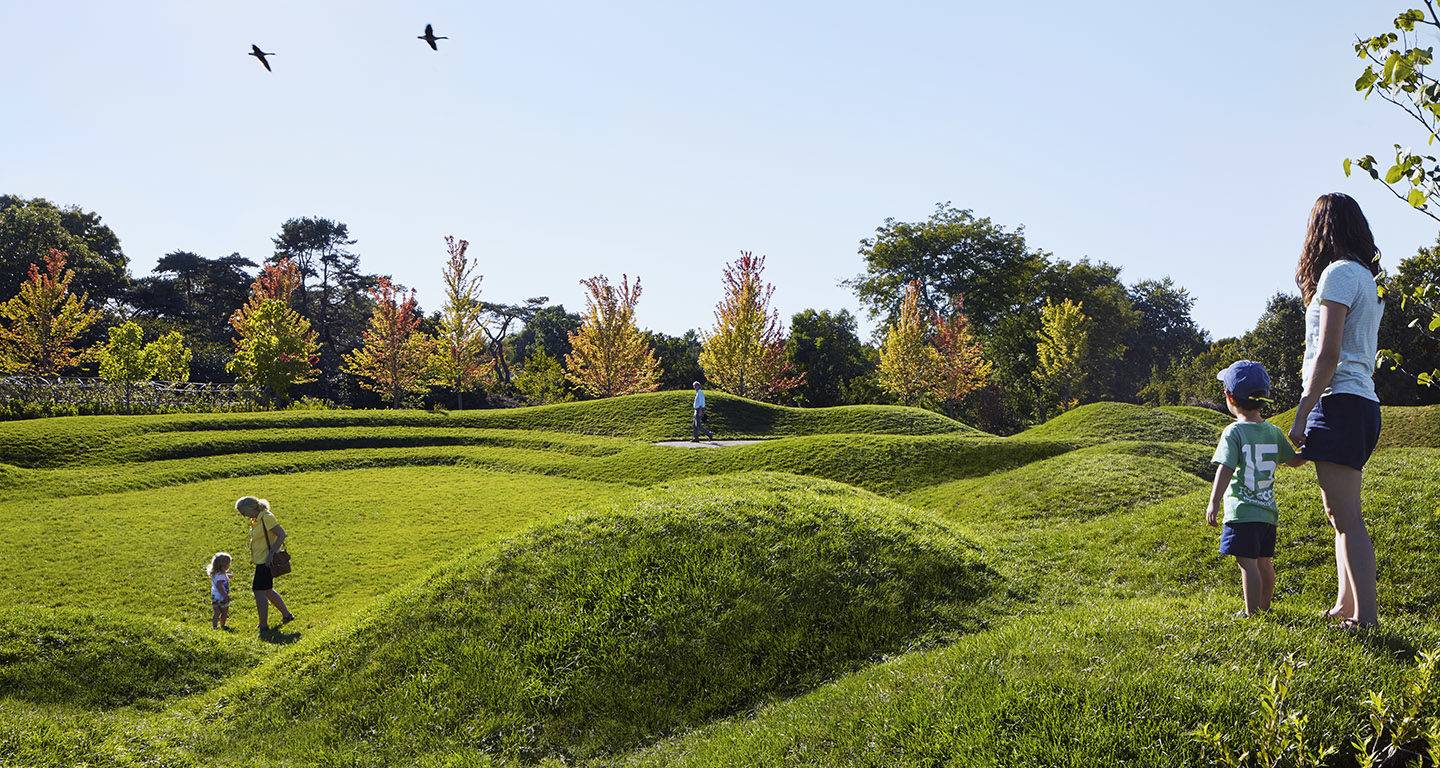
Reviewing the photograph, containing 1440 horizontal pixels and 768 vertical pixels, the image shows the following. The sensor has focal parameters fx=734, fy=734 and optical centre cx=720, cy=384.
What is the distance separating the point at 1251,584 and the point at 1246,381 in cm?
157

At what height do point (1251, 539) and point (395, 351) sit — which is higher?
point (395, 351)

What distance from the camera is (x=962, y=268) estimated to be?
64.4 metres

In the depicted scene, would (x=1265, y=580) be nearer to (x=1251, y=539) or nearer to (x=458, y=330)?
(x=1251, y=539)

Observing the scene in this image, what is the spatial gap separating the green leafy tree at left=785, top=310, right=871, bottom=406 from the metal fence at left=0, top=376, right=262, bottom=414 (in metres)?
35.2

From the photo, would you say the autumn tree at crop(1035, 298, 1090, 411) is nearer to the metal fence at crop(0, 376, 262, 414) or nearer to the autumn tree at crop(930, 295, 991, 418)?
the autumn tree at crop(930, 295, 991, 418)

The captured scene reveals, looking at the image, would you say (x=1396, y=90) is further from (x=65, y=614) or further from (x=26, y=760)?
(x=65, y=614)

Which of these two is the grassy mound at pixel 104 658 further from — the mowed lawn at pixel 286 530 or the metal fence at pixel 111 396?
the metal fence at pixel 111 396

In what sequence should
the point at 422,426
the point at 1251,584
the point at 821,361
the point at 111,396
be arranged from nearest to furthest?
the point at 1251,584, the point at 422,426, the point at 111,396, the point at 821,361

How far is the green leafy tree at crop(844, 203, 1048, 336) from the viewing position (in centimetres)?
6331

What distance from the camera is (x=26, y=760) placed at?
6273mm

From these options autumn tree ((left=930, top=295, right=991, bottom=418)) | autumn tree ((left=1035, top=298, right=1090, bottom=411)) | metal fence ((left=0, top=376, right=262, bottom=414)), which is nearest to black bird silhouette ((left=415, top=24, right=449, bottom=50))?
metal fence ((left=0, top=376, right=262, bottom=414))

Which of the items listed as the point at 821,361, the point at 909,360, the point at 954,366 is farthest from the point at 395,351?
the point at 954,366

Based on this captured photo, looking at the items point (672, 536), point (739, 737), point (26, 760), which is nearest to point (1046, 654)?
point (739, 737)

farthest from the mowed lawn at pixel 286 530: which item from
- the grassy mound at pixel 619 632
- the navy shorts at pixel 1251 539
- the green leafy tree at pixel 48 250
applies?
the green leafy tree at pixel 48 250
